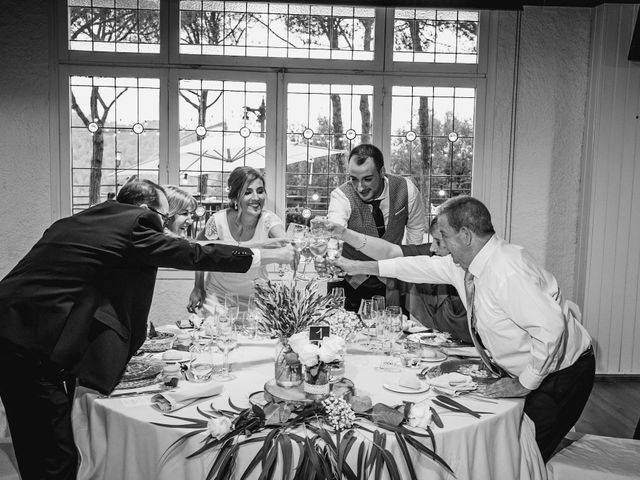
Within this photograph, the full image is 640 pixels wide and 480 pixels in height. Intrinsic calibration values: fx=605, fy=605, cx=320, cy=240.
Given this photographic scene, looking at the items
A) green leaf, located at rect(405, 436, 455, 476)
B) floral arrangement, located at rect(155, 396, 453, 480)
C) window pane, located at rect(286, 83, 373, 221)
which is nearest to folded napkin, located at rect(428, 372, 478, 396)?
floral arrangement, located at rect(155, 396, 453, 480)

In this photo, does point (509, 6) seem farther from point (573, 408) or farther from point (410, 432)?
point (410, 432)

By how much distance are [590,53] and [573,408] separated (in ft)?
13.0

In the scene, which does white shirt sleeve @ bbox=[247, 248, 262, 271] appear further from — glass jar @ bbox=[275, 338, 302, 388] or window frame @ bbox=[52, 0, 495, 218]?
window frame @ bbox=[52, 0, 495, 218]

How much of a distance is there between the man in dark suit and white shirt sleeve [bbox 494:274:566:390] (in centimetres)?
138

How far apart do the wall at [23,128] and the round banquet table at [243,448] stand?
3.49 m

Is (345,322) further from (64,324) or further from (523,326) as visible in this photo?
(64,324)

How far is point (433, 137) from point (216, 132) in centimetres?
195

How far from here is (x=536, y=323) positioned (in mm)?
2201

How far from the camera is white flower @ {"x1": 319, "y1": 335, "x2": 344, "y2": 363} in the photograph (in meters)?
1.92

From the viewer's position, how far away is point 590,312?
5.29 m

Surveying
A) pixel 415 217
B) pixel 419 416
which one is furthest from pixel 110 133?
pixel 419 416

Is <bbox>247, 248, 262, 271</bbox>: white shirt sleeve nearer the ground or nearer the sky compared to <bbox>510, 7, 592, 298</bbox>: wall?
nearer the ground

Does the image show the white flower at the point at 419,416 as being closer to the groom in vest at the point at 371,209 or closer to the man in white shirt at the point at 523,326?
the man in white shirt at the point at 523,326

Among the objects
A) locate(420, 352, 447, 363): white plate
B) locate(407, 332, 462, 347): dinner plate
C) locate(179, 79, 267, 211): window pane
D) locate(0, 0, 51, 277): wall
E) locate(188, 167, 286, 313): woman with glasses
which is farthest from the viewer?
locate(179, 79, 267, 211): window pane
